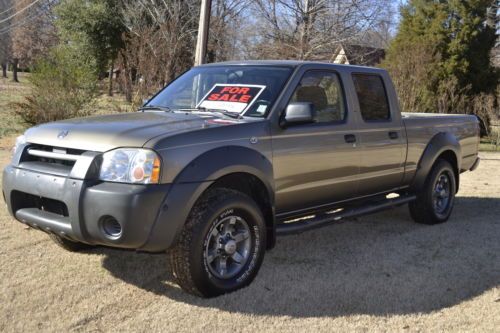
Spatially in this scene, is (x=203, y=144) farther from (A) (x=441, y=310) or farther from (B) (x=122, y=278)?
(A) (x=441, y=310)


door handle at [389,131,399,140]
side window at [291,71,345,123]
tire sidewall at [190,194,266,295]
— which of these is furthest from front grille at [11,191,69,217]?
door handle at [389,131,399,140]

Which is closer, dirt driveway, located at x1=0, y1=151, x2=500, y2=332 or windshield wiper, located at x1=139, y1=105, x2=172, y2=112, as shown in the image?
dirt driveway, located at x1=0, y1=151, x2=500, y2=332

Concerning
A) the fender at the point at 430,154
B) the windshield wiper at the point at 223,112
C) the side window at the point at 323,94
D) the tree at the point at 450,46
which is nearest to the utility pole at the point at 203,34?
the fender at the point at 430,154

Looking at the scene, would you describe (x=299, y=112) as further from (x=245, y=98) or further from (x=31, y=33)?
(x=31, y=33)

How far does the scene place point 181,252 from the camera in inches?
153

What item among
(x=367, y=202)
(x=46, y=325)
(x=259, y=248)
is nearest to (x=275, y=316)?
(x=259, y=248)

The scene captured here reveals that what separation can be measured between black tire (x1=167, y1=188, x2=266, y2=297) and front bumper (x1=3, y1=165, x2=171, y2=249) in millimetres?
222

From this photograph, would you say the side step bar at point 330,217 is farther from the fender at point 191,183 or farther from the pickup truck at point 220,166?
the fender at point 191,183

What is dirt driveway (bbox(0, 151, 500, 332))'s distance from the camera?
3.78 meters

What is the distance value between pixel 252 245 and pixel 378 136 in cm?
207

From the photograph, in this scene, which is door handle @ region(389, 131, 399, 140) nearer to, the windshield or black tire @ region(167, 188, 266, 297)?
the windshield

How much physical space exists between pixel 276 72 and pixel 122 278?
7.35ft

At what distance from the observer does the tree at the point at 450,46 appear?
1827cm

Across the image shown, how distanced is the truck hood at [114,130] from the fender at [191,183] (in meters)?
0.27
